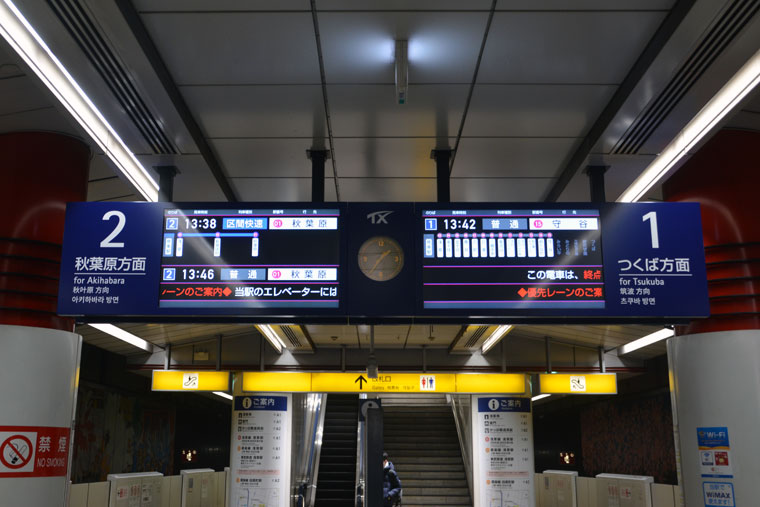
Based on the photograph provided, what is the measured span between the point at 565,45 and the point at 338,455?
1485 cm

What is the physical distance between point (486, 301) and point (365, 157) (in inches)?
60.6

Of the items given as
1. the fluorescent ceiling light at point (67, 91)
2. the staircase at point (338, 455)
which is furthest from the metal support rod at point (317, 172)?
the staircase at point (338, 455)

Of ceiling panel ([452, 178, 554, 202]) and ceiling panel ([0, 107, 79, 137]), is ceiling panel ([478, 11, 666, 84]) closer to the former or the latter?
ceiling panel ([452, 178, 554, 202])

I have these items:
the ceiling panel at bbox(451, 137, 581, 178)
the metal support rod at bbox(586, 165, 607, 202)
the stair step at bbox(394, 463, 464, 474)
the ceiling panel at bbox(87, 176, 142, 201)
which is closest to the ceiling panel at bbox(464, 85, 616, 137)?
the ceiling panel at bbox(451, 137, 581, 178)

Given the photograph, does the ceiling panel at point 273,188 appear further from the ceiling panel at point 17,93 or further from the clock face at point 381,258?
the ceiling panel at point 17,93

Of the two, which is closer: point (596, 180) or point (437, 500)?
point (596, 180)

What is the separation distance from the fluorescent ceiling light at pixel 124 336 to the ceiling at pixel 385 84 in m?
5.21

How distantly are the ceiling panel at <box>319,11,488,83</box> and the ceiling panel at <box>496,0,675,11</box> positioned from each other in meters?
0.15

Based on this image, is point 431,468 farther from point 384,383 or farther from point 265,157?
point 265,157

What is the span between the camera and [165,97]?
4188 millimetres

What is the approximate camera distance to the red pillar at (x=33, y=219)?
175 inches

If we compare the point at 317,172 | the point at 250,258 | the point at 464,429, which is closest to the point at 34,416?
the point at 250,258

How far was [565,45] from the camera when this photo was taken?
381 centimetres

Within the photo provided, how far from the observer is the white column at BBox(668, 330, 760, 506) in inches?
173
